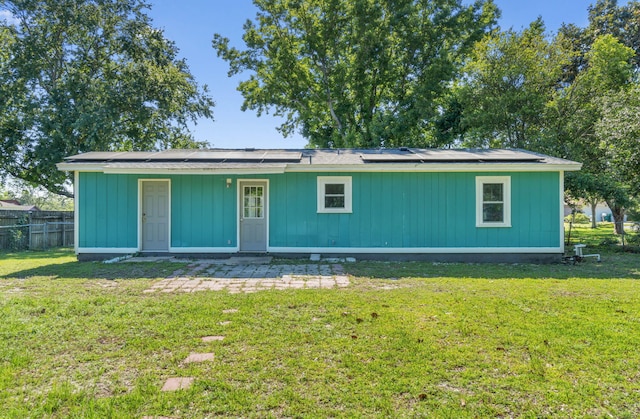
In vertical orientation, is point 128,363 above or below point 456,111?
below

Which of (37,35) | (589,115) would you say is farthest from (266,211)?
(37,35)

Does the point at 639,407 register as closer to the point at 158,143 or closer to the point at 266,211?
the point at 266,211

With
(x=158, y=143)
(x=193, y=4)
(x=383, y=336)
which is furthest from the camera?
(x=158, y=143)

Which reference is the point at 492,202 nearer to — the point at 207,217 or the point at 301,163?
the point at 301,163

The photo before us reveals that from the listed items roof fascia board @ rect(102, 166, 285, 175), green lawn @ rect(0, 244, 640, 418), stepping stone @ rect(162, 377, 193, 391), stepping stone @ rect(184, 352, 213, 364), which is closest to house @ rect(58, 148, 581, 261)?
roof fascia board @ rect(102, 166, 285, 175)

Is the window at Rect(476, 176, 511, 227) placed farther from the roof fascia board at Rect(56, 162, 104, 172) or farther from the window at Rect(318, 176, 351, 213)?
the roof fascia board at Rect(56, 162, 104, 172)

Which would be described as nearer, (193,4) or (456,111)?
(193,4)

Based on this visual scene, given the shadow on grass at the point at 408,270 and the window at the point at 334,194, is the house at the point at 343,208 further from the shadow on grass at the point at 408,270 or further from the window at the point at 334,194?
the shadow on grass at the point at 408,270

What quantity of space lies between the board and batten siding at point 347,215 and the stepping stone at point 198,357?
609 centimetres

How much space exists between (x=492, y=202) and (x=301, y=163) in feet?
15.9

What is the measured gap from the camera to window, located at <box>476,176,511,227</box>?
29.7 feet

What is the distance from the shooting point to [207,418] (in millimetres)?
2332

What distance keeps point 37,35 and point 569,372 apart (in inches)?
887

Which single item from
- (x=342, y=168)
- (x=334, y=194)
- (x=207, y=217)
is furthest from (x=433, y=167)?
(x=207, y=217)
